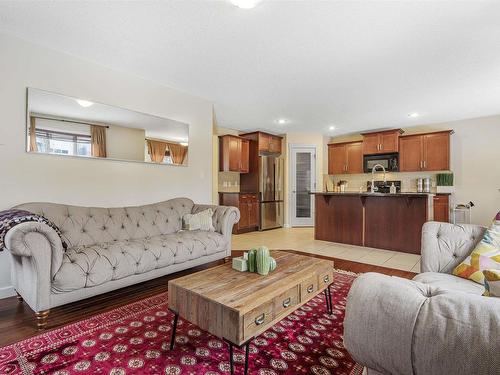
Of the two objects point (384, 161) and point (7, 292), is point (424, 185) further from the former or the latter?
point (7, 292)

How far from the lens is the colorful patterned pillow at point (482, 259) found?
1.56 meters

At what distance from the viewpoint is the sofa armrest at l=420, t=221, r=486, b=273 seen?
1796 mm

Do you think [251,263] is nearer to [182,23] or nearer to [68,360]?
[68,360]

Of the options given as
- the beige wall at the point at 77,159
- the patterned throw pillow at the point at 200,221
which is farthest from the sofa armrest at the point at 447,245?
the beige wall at the point at 77,159

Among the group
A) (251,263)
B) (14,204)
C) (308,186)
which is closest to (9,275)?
(14,204)

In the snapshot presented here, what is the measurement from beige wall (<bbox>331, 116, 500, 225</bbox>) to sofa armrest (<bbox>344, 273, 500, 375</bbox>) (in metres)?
6.42

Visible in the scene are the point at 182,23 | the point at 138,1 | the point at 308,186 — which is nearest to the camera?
the point at 138,1

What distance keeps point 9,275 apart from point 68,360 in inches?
61.1

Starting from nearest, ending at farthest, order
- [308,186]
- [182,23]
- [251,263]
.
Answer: [251,263] → [182,23] → [308,186]

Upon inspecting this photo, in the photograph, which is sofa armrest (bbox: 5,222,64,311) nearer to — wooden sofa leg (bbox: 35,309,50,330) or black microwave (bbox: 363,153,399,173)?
wooden sofa leg (bbox: 35,309,50,330)

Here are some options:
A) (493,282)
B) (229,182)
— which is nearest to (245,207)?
(229,182)

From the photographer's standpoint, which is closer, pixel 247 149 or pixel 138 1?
pixel 138 1

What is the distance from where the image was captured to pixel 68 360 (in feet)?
5.15

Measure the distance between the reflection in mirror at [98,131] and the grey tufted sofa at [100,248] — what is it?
0.68 meters
